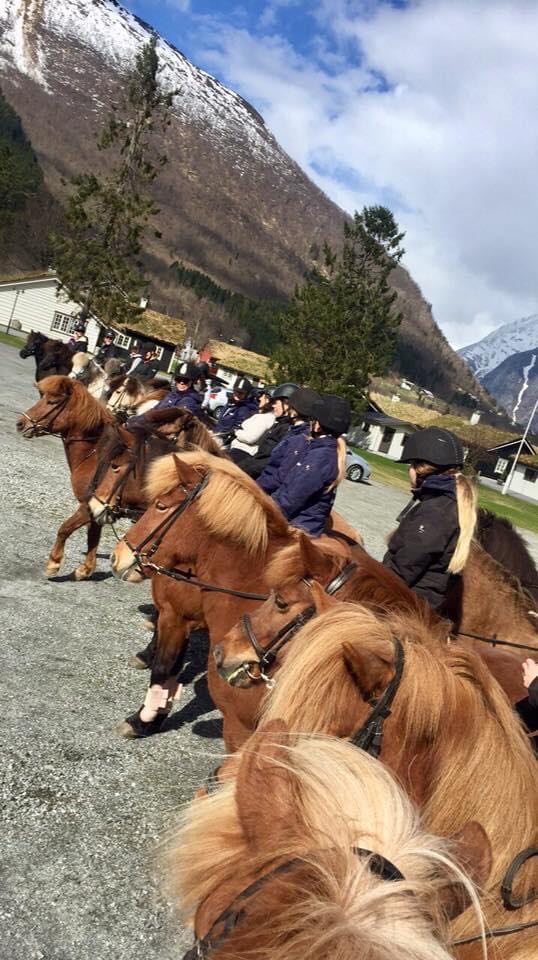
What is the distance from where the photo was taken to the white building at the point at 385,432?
211 ft

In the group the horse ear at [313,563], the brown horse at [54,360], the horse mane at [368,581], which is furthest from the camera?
the brown horse at [54,360]

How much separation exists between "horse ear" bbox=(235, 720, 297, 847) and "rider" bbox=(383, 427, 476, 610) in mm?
3061

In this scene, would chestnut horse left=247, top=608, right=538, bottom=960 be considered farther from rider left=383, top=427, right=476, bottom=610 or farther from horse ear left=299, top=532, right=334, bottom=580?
rider left=383, top=427, right=476, bottom=610

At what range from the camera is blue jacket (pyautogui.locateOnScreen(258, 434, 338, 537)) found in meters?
5.36

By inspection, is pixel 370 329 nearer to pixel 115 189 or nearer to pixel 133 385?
pixel 115 189

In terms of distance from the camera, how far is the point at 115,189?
132ft

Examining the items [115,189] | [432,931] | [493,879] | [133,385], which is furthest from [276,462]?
[115,189]

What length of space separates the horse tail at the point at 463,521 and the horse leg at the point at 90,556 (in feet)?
14.5

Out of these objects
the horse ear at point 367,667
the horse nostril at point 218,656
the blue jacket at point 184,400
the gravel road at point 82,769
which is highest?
the blue jacket at point 184,400

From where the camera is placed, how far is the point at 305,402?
559cm

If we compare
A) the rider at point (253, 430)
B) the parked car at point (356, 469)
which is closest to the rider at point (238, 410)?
the rider at point (253, 430)

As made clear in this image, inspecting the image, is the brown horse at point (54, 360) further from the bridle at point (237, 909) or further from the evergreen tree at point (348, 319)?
the evergreen tree at point (348, 319)

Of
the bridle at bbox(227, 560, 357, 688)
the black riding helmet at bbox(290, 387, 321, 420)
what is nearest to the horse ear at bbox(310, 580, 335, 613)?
the bridle at bbox(227, 560, 357, 688)

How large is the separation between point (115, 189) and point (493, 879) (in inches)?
1709
